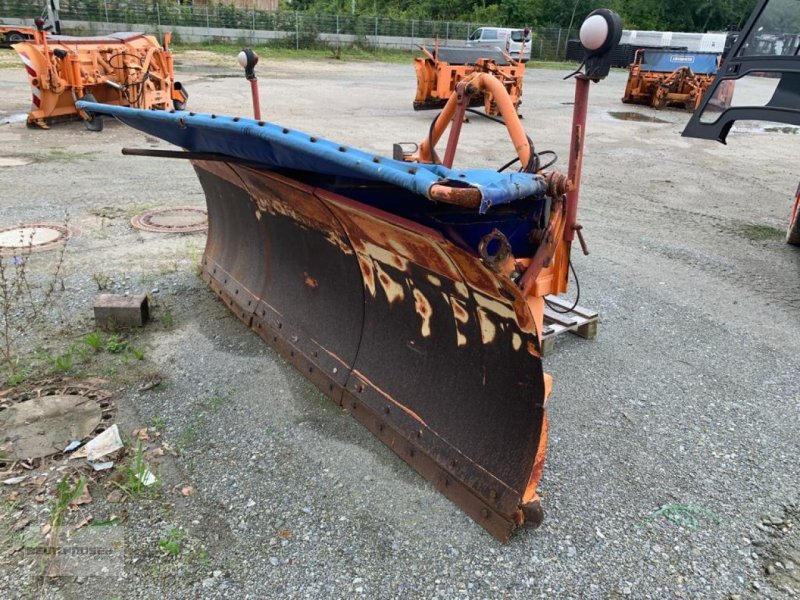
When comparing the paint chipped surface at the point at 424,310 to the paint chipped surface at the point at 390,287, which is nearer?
the paint chipped surface at the point at 424,310

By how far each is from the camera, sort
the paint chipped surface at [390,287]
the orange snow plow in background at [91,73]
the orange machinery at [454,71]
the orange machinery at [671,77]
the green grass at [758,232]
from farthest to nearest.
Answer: the orange machinery at [671,77]
the orange machinery at [454,71]
the orange snow plow in background at [91,73]
the green grass at [758,232]
the paint chipped surface at [390,287]

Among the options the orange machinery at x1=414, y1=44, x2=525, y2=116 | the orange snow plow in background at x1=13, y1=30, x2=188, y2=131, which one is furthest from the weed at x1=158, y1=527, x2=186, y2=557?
the orange machinery at x1=414, y1=44, x2=525, y2=116

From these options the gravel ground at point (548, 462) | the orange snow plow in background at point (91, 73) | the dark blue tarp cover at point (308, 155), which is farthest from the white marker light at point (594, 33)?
the orange snow plow in background at point (91, 73)

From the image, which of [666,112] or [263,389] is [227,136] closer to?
[263,389]

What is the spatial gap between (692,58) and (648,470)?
17.7 meters

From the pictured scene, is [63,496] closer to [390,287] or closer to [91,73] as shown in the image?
[390,287]

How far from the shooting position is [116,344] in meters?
3.64

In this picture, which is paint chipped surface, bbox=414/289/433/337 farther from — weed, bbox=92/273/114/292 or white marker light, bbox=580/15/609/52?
weed, bbox=92/273/114/292

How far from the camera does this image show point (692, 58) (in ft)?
56.5

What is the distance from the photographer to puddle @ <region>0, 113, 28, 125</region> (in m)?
9.90

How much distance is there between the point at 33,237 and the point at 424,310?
400cm

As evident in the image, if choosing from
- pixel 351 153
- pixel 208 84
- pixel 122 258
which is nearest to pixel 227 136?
pixel 351 153

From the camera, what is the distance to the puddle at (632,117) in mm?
14749

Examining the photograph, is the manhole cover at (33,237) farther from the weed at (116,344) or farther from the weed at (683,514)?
the weed at (683,514)
